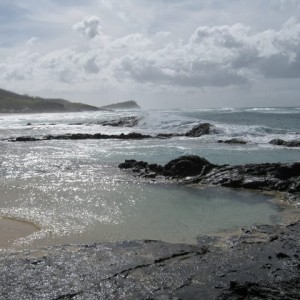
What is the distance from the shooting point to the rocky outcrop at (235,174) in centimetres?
1498

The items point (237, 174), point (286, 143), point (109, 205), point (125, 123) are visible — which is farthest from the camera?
point (125, 123)

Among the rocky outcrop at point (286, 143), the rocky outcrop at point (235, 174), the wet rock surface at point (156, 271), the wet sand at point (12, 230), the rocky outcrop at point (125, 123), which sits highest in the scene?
the rocky outcrop at point (125, 123)

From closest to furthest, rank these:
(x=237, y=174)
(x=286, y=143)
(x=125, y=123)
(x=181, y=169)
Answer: (x=237, y=174) → (x=181, y=169) → (x=286, y=143) → (x=125, y=123)

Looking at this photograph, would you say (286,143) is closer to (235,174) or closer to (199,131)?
(199,131)

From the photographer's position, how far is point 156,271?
704cm

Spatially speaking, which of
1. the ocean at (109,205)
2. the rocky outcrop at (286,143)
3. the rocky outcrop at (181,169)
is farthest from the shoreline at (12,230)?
the rocky outcrop at (286,143)

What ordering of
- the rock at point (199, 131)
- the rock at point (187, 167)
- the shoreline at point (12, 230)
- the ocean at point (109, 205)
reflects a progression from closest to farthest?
1. the shoreline at point (12, 230)
2. the ocean at point (109, 205)
3. the rock at point (187, 167)
4. the rock at point (199, 131)

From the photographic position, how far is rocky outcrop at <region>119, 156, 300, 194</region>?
14984 mm

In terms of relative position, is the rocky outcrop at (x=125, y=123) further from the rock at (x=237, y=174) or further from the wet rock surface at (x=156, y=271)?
the wet rock surface at (x=156, y=271)

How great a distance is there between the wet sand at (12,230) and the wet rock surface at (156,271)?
1121 millimetres

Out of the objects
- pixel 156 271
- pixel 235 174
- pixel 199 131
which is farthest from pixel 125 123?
pixel 156 271

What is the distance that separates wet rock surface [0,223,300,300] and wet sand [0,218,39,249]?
3.68ft

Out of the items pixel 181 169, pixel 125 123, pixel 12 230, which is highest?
pixel 125 123

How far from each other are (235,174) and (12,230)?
9.11m
